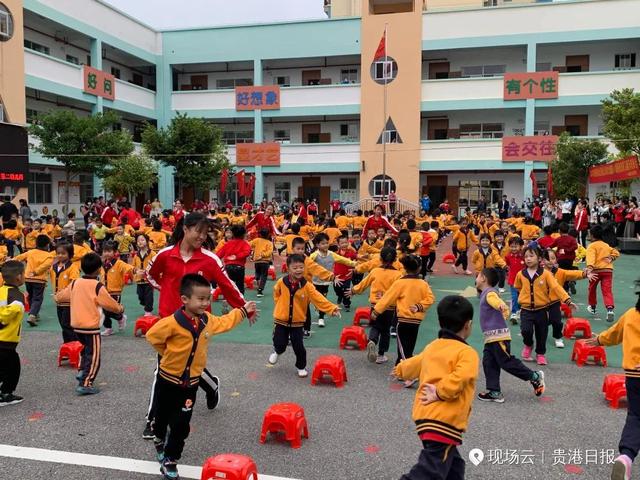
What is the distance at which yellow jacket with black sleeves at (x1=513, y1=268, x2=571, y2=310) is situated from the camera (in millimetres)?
6816

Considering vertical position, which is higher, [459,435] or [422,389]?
[422,389]

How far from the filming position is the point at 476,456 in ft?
14.3

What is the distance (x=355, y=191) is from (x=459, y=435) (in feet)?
105

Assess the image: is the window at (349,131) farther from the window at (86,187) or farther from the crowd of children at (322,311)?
the crowd of children at (322,311)

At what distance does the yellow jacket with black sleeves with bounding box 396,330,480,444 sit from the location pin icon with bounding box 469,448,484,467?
1.17 meters

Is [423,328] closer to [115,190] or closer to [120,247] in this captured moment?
[120,247]

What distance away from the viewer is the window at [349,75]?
35.1 meters

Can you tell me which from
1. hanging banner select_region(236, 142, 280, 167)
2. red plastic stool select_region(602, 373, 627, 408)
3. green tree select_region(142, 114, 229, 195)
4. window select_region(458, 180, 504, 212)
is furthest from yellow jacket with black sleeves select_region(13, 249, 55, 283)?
window select_region(458, 180, 504, 212)

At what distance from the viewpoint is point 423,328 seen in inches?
342

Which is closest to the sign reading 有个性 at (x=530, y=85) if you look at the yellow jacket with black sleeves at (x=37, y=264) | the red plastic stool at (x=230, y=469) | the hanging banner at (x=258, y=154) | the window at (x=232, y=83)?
the hanging banner at (x=258, y=154)

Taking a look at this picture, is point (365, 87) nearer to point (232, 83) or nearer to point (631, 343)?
point (232, 83)

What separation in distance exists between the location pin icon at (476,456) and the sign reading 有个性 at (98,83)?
2971 cm

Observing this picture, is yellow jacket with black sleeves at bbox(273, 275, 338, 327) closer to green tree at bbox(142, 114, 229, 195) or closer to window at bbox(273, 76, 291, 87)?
green tree at bbox(142, 114, 229, 195)

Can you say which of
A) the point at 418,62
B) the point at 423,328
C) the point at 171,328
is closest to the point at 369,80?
the point at 418,62
